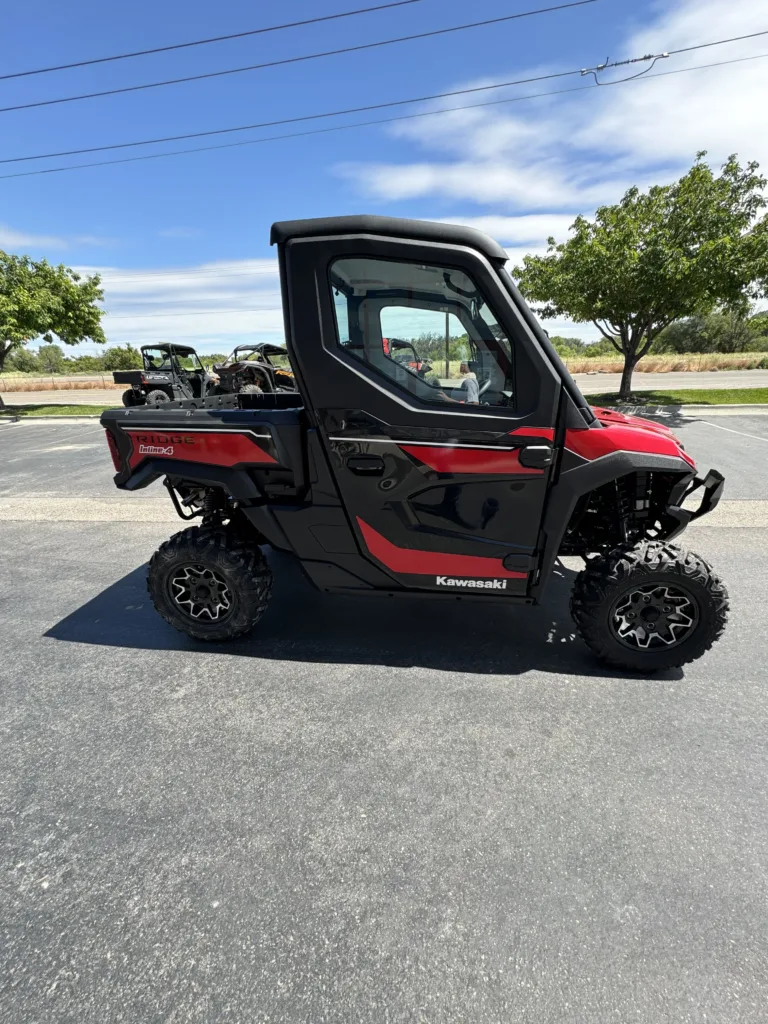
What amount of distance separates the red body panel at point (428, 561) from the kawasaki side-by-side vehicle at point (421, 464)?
0.03 ft

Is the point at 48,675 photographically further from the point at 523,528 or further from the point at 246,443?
the point at 523,528

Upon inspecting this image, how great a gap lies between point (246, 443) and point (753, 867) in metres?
2.70

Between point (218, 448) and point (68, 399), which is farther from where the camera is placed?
point (68, 399)

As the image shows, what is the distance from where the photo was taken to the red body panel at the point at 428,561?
264cm

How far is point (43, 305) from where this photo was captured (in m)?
16.2

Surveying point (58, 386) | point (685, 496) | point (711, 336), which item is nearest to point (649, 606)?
point (685, 496)

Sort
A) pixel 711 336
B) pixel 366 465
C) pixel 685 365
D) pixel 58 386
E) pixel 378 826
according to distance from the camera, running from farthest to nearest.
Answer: pixel 711 336 < pixel 58 386 < pixel 685 365 < pixel 366 465 < pixel 378 826

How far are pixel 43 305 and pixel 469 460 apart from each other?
750 inches

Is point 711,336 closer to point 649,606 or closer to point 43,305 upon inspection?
point 43,305

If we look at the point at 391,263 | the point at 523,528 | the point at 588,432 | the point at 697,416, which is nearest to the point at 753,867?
the point at 523,528

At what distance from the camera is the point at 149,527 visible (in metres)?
5.17

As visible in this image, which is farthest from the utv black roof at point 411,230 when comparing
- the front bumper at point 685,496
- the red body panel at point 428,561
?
the front bumper at point 685,496

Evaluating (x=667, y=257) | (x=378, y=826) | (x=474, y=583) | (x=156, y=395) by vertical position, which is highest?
(x=667, y=257)

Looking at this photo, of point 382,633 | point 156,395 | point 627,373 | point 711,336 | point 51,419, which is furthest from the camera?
point 711,336
